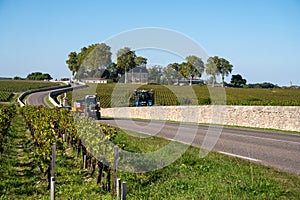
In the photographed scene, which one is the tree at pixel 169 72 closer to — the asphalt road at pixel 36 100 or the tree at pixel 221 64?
the tree at pixel 221 64

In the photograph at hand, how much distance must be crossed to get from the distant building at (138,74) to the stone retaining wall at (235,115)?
786 cm

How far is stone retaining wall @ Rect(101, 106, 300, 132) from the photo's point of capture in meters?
22.3

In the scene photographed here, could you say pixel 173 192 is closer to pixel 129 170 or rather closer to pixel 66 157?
pixel 129 170

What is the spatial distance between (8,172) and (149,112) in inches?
1074

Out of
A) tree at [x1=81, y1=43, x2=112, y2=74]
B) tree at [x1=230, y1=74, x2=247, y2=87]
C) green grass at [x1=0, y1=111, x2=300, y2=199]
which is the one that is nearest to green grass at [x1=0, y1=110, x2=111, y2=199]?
green grass at [x1=0, y1=111, x2=300, y2=199]

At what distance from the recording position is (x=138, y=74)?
18.5 meters

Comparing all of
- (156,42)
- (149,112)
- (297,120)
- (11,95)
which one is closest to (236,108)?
(297,120)

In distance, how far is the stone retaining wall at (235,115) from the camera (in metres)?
22.3

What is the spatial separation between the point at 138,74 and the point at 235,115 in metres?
10.3

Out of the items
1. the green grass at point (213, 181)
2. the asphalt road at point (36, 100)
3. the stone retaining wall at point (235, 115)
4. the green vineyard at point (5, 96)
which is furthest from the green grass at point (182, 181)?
the green vineyard at point (5, 96)

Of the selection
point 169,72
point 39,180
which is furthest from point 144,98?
point 39,180

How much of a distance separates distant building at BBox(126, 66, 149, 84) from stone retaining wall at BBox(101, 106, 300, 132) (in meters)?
7.86

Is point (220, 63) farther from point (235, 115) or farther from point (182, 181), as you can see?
point (182, 181)

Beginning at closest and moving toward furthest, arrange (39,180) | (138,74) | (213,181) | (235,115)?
(213,181) → (39,180) → (138,74) → (235,115)
